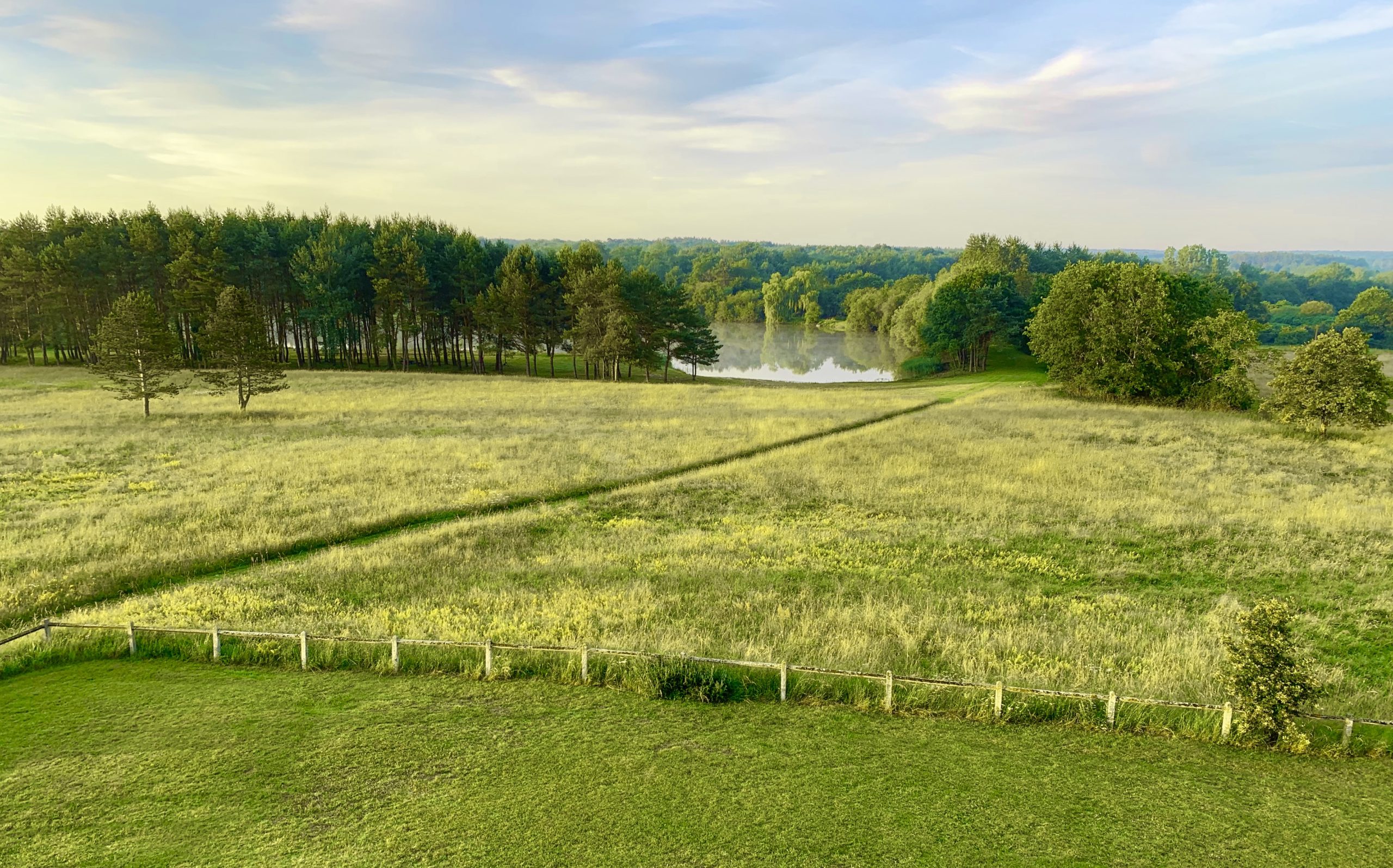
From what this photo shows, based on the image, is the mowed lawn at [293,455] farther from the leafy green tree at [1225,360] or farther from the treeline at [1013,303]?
the treeline at [1013,303]

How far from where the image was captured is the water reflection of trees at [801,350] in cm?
10581

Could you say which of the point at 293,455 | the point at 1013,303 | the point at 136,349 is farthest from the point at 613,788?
the point at 1013,303

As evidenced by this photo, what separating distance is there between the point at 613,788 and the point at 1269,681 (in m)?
10.1

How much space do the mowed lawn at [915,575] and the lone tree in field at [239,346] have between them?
108 ft

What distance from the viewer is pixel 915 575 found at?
65.2 feet

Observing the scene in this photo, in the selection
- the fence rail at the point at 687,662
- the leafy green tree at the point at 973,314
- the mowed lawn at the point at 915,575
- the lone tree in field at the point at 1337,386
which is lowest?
the mowed lawn at the point at 915,575

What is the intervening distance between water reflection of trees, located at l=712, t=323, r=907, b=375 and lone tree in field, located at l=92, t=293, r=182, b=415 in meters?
65.8

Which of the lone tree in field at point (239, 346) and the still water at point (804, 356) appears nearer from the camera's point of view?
the lone tree in field at point (239, 346)

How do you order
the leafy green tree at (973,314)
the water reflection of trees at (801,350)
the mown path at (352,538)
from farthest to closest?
the water reflection of trees at (801,350), the leafy green tree at (973,314), the mown path at (352,538)

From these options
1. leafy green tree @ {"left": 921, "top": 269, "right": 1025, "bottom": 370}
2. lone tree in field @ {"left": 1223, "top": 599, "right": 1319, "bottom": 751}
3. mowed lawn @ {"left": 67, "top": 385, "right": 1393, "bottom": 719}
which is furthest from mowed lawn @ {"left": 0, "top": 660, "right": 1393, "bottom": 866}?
leafy green tree @ {"left": 921, "top": 269, "right": 1025, "bottom": 370}

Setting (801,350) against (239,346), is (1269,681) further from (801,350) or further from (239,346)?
(801,350)

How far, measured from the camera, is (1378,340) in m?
122

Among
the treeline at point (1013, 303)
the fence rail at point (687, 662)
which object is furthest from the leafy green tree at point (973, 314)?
the fence rail at point (687, 662)

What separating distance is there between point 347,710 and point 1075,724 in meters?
12.1
